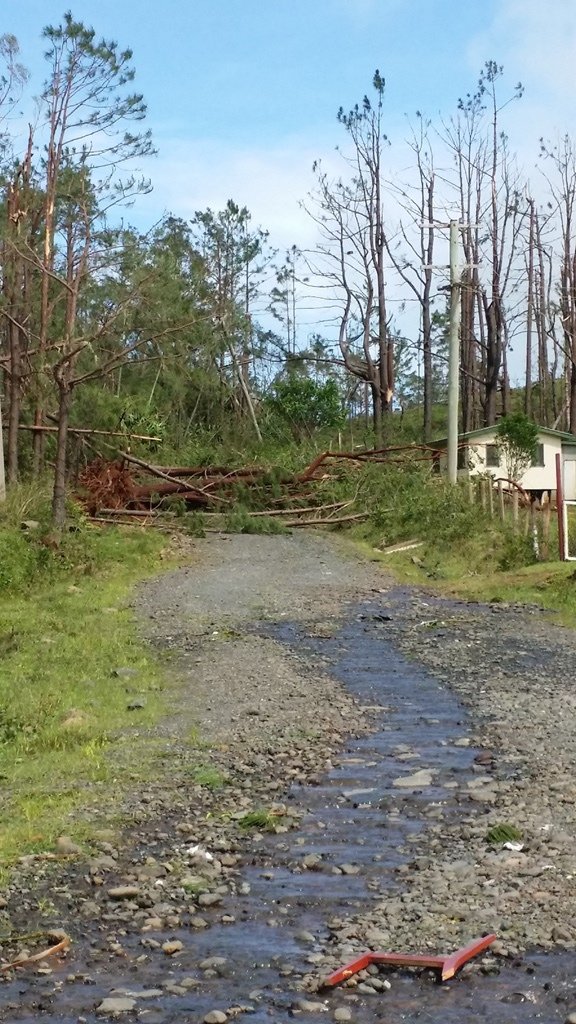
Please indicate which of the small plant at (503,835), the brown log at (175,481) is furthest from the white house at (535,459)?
Answer: the small plant at (503,835)

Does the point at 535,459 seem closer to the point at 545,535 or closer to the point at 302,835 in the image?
the point at 545,535

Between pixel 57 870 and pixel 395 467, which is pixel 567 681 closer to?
pixel 57 870

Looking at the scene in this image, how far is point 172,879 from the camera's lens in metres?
5.46

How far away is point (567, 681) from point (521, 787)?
3.48m

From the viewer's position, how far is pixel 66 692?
31.5 feet

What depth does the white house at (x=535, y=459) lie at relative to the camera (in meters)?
32.0

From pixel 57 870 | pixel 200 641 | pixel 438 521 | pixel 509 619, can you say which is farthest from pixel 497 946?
pixel 438 521

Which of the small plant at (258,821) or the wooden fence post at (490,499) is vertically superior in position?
the wooden fence post at (490,499)

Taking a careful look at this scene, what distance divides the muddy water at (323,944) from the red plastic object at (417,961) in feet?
0.16

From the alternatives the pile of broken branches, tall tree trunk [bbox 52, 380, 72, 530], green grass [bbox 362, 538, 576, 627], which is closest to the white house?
the pile of broken branches

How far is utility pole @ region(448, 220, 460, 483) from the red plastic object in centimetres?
2020

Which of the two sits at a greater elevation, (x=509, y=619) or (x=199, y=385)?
(x=199, y=385)

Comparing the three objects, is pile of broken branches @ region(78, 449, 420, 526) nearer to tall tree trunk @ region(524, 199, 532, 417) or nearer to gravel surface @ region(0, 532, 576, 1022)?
gravel surface @ region(0, 532, 576, 1022)

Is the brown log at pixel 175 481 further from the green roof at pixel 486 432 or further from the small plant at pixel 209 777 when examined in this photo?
the small plant at pixel 209 777
